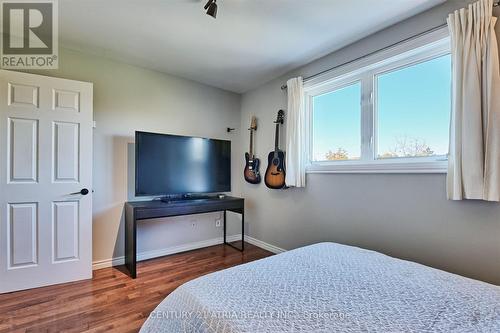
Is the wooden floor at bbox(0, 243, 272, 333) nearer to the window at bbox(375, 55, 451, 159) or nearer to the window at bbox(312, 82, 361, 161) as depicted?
the window at bbox(312, 82, 361, 161)

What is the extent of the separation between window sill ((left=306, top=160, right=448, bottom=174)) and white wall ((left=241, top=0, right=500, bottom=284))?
0.17ft

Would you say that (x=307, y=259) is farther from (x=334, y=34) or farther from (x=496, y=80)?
(x=334, y=34)

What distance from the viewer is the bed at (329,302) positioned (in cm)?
88

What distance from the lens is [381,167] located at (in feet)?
7.14

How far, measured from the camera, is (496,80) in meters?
1.53

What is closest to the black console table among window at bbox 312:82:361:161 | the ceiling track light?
window at bbox 312:82:361:161

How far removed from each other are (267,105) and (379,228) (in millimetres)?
2124

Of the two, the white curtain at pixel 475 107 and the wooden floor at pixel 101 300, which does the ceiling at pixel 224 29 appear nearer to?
the white curtain at pixel 475 107

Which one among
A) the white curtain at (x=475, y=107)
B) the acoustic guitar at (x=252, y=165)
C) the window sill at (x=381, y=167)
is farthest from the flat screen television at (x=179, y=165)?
the white curtain at (x=475, y=107)

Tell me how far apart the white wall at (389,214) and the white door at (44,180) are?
7.20 feet

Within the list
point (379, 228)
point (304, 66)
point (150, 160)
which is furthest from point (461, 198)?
point (150, 160)

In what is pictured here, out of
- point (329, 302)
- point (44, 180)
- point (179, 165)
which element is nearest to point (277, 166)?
point (179, 165)

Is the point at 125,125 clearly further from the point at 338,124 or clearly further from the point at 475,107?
the point at 475,107

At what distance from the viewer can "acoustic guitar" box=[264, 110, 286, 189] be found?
3.08 metres
